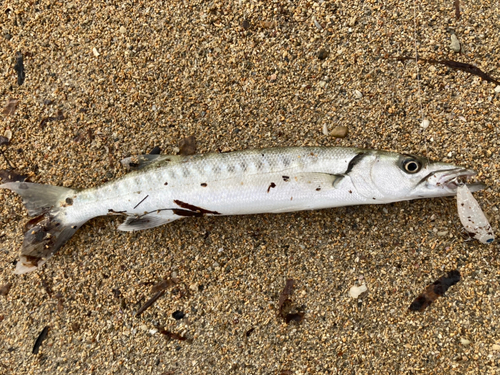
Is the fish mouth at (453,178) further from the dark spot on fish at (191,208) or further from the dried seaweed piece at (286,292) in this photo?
the dark spot on fish at (191,208)

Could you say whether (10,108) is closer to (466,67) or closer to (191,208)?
(191,208)

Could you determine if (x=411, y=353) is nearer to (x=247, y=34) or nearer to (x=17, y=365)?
(x=247, y=34)

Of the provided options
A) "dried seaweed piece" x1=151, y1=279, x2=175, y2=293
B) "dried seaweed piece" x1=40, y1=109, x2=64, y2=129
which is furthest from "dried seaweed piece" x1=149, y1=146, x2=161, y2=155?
"dried seaweed piece" x1=151, y1=279, x2=175, y2=293

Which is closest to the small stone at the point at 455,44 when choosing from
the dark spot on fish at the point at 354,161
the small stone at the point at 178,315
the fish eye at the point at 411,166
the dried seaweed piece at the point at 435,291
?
the fish eye at the point at 411,166

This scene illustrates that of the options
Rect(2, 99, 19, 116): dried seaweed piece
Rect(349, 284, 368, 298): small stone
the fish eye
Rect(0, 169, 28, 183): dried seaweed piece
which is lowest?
Rect(349, 284, 368, 298): small stone

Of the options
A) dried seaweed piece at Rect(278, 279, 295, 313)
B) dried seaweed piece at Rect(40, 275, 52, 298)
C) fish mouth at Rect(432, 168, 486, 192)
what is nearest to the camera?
fish mouth at Rect(432, 168, 486, 192)

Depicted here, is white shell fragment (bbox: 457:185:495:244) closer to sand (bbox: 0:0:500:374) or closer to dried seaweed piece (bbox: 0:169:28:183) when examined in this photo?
sand (bbox: 0:0:500:374)
